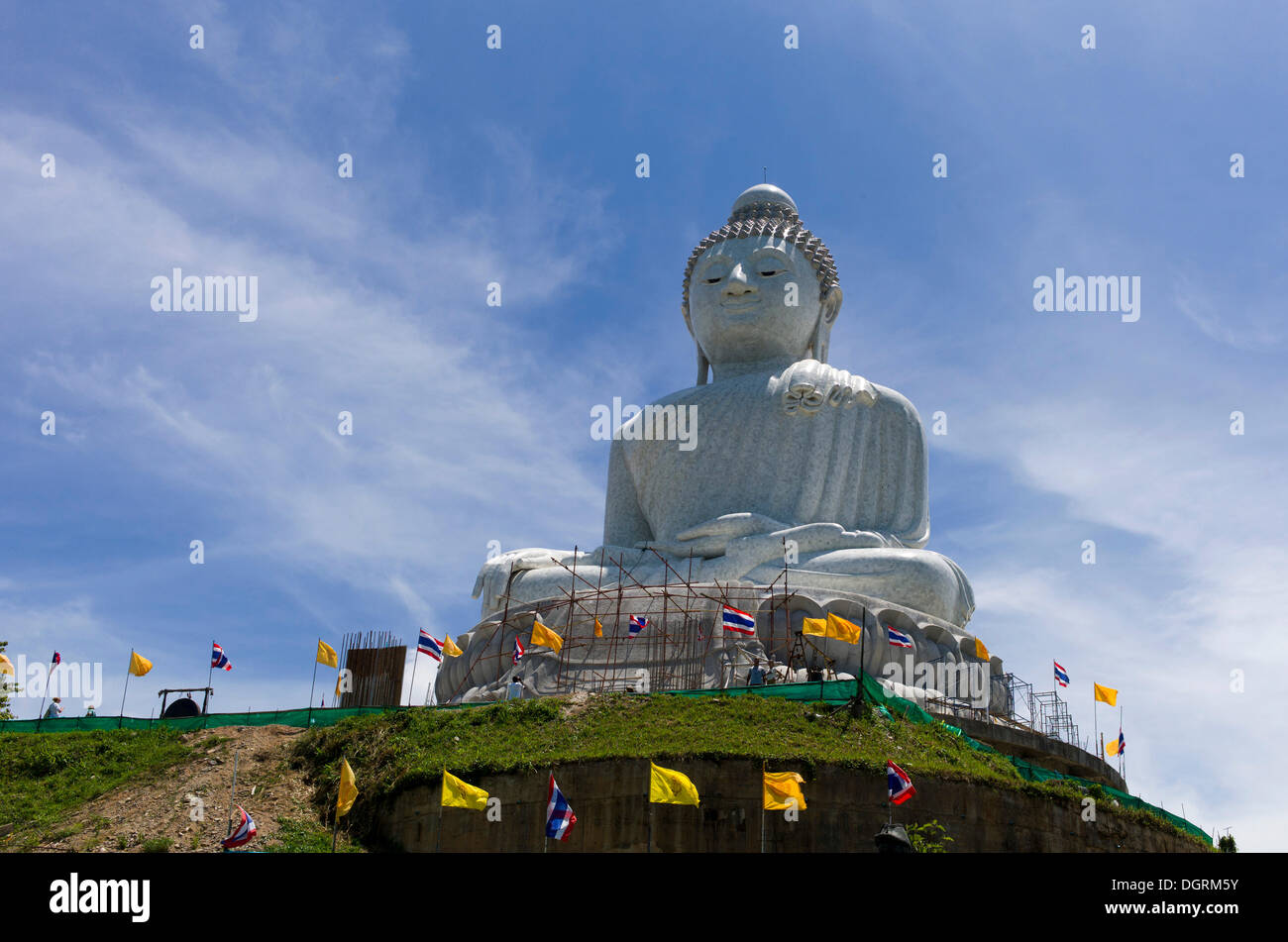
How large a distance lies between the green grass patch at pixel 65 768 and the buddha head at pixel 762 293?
41.3ft

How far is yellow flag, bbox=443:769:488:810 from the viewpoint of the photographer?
1268 cm

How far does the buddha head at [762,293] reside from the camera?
25.6m

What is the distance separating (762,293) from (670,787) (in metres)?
14.3

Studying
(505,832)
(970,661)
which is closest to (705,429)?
(970,661)

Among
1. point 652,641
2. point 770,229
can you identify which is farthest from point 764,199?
point 652,641

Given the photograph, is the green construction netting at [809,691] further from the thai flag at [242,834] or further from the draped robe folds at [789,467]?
the draped robe folds at [789,467]

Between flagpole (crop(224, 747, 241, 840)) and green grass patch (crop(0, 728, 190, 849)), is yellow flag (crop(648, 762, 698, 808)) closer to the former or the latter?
flagpole (crop(224, 747, 241, 840))

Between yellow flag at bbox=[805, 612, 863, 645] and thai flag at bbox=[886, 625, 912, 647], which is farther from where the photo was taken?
thai flag at bbox=[886, 625, 912, 647]

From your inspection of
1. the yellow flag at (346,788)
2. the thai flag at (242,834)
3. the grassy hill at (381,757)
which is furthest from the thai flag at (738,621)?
the thai flag at (242,834)

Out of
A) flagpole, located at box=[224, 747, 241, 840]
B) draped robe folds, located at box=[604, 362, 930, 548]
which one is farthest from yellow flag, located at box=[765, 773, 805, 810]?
draped robe folds, located at box=[604, 362, 930, 548]

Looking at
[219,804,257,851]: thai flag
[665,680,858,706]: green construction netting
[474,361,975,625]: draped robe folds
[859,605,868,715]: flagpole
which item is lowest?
[219,804,257,851]: thai flag

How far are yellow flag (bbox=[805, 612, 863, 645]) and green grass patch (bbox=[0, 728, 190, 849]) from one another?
7.41 m
